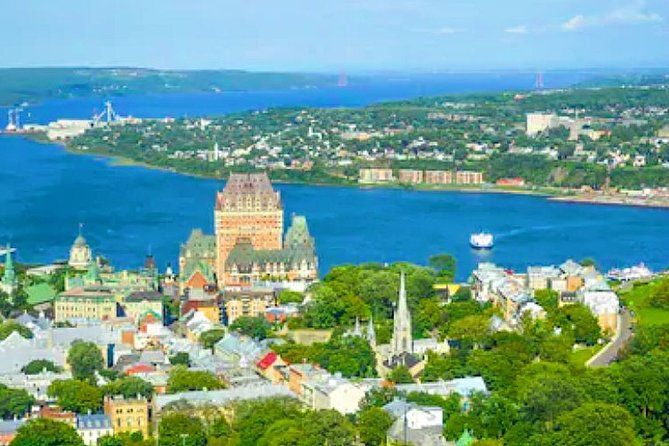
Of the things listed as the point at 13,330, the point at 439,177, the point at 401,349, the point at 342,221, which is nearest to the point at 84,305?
the point at 13,330

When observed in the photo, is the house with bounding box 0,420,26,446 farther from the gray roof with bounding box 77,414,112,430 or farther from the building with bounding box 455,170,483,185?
the building with bounding box 455,170,483,185

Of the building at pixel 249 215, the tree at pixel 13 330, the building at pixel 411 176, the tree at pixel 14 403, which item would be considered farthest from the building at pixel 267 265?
the building at pixel 411 176

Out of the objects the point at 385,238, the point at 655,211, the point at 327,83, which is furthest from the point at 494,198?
the point at 327,83

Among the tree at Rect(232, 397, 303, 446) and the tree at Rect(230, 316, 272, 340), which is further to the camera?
the tree at Rect(230, 316, 272, 340)

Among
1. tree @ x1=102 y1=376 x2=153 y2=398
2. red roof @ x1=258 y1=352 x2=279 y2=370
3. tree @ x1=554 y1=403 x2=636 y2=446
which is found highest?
tree @ x1=554 y1=403 x2=636 y2=446

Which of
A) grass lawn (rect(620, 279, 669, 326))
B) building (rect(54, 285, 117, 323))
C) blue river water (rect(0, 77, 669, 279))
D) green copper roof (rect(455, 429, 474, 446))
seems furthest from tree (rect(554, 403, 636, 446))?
blue river water (rect(0, 77, 669, 279))

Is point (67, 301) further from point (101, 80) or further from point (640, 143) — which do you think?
point (101, 80)

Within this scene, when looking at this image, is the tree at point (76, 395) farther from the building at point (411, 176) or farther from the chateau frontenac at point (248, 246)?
the building at point (411, 176)

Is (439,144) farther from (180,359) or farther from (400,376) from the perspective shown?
(400,376)
